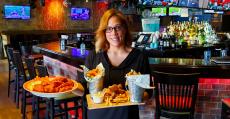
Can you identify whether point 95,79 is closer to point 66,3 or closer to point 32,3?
point 32,3

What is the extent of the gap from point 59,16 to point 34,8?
111cm

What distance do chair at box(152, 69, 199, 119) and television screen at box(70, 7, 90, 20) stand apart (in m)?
9.45

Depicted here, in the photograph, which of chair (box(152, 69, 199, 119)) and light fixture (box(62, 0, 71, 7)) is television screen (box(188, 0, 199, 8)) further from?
light fixture (box(62, 0, 71, 7))

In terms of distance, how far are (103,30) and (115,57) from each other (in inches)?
8.3

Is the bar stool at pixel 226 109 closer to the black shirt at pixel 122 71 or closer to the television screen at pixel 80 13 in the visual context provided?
the black shirt at pixel 122 71

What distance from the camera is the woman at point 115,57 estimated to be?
1.95 m

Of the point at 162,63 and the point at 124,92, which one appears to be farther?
the point at 162,63

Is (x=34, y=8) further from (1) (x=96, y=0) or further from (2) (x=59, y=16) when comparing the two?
(1) (x=96, y=0)

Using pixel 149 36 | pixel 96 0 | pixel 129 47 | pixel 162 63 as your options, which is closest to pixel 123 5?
pixel 96 0

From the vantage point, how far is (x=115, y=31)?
6.40ft

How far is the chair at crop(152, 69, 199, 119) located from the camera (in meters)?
2.61

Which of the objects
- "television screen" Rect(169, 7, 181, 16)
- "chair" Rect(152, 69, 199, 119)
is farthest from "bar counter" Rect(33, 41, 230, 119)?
"television screen" Rect(169, 7, 181, 16)

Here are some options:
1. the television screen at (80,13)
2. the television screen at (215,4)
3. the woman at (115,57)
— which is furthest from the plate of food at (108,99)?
the television screen at (80,13)

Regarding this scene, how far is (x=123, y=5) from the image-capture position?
1022 centimetres
